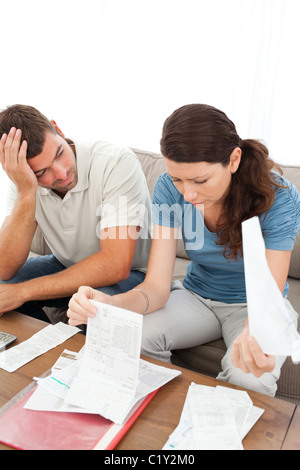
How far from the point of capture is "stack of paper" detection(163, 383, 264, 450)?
0.83 meters

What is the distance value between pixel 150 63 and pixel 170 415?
2.21 m

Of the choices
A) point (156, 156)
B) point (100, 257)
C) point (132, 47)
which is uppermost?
point (132, 47)

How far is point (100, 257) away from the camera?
151 cm

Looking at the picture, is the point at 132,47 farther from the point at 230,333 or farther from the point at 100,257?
the point at 230,333

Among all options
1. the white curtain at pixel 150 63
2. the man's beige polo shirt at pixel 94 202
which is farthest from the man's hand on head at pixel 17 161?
the white curtain at pixel 150 63

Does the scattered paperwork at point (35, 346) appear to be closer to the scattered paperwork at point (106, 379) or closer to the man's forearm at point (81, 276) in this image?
the scattered paperwork at point (106, 379)

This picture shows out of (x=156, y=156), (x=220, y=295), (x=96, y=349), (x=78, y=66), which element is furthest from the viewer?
(x=78, y=66)

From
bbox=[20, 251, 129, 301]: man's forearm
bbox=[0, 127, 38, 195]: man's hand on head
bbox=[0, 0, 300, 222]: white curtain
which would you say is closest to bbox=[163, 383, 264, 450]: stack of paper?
bbox=[20, 251, 129, 301]: man's forearm

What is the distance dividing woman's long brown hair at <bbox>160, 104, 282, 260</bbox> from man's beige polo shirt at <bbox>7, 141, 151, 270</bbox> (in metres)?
0.40

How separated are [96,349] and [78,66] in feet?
7.98

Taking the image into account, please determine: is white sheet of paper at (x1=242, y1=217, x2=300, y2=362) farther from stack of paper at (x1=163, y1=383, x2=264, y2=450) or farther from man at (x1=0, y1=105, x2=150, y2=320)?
man at (x1=0, y1=105, x2=150, y2=320)

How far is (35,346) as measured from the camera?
116 centimetres

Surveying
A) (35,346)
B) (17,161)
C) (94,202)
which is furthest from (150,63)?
(35,346)
